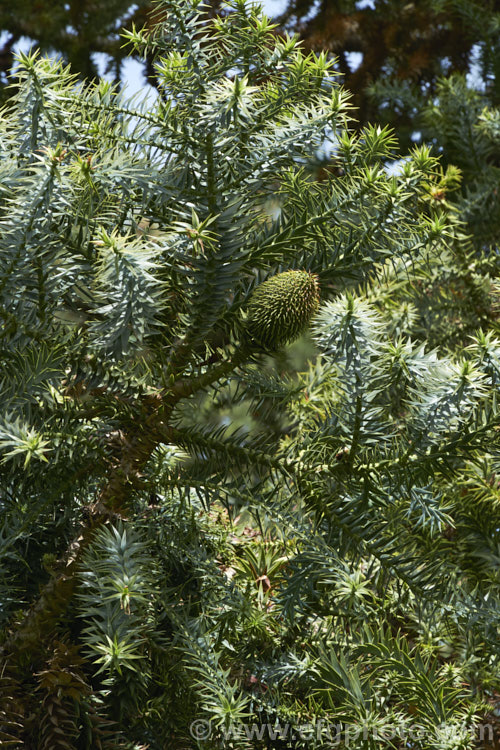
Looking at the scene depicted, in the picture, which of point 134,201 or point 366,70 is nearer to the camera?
point 134,201

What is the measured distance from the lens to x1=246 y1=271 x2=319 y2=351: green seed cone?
0.64 m

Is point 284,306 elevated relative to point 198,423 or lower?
elevated

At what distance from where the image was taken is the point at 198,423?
2.41ft

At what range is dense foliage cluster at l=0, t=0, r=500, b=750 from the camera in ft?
2.07

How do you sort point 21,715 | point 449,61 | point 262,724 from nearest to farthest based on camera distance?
point 21,715
point 262,724
point 449,61

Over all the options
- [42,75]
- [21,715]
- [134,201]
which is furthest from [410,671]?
[42,75]

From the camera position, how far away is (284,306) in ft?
2.10

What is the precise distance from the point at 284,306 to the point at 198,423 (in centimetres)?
17

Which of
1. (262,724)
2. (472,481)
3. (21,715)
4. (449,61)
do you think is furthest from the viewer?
(449,61)

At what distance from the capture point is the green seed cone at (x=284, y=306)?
0.64m

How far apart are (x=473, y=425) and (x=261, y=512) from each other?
0.23 metres

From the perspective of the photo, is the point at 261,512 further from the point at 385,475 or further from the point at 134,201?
the point at 134,201

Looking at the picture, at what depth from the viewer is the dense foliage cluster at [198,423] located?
632 mm

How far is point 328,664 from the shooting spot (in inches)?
26.5
